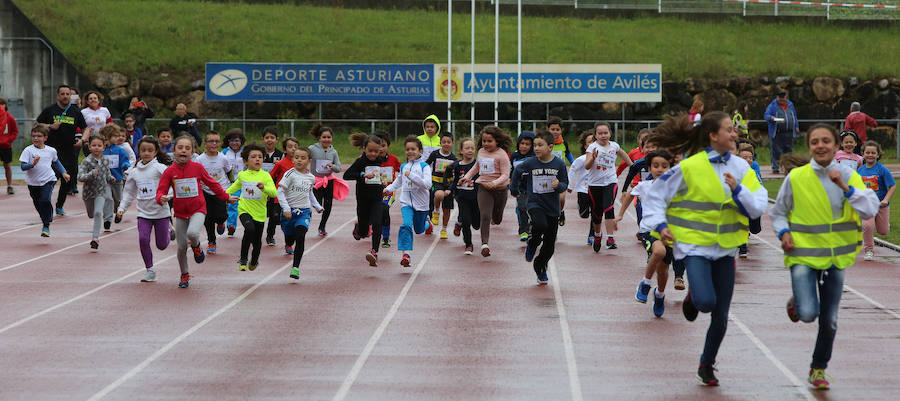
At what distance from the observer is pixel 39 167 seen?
1706 cm

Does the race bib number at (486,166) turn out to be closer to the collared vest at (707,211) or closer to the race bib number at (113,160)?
the race bib number at (113,160)

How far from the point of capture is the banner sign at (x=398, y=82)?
3759 cm

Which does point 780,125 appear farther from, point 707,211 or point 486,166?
point 707,211

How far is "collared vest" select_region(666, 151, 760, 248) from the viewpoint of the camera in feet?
24.9

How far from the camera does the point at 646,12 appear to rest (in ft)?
167

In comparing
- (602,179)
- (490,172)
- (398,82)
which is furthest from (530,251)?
(398,82)

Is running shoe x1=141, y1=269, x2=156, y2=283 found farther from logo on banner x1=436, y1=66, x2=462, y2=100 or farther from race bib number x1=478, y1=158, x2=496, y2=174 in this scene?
logo on banner x1=436, y1=66, x2=462, y2=100

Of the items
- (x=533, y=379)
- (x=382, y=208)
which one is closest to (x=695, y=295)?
(x=533, y=379)

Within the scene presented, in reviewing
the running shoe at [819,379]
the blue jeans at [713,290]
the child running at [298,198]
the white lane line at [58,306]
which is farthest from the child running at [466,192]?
the running shoe at [819,379]

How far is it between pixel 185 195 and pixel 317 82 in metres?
25.8

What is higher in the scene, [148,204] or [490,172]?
[490,172]

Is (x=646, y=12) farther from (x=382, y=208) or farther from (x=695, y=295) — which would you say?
(x=695, y=295)

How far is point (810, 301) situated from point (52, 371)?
16.8 ft

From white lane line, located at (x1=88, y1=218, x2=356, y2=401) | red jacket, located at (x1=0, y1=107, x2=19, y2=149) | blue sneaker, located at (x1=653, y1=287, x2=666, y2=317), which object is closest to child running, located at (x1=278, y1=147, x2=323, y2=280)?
white lane line, located at (x1=88, y1=218, x2=356, y2=401)
